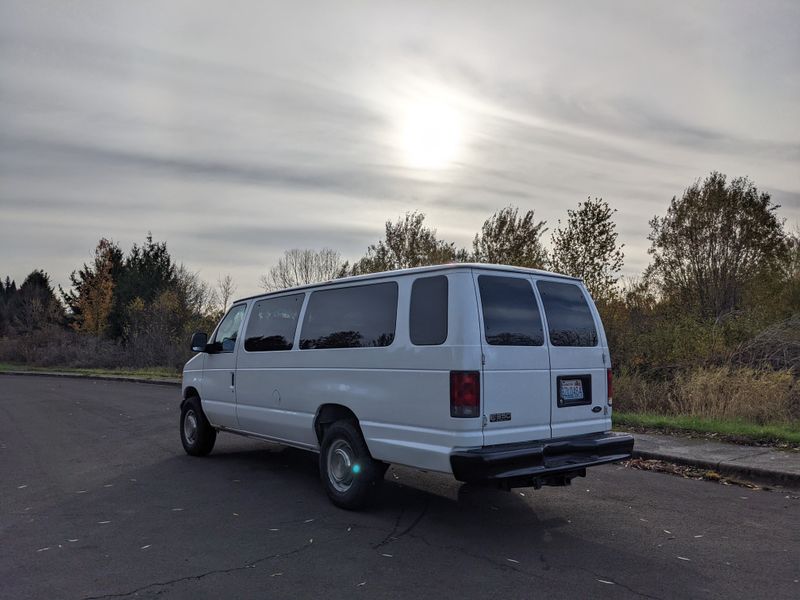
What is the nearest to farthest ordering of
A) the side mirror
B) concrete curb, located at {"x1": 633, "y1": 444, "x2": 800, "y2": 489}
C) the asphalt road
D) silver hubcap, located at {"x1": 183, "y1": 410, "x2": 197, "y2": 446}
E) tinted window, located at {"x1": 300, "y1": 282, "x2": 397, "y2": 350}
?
the asphalt road → tinted window, located at {"x1": 300, "y1": 282, "x2": 397, "y2": 350} → concrete curb, located at {"x1": 633, "y1": 444, "x2": 800, "y2": 489} → the side mirror → silver hubcap, located at {"x1": 183, "y1": 410, "x2": 197, "y2": 446}

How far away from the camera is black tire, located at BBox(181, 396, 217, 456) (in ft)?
30.7

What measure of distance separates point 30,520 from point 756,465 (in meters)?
7.69

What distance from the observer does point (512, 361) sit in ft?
19.0

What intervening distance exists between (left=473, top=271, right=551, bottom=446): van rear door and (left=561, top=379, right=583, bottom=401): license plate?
0.24 metres

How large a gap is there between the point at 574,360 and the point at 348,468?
2.35 m

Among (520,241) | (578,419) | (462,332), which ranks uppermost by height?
(520,241)

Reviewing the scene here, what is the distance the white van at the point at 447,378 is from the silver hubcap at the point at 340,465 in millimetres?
13

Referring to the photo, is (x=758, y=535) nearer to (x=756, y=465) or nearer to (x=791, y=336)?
(x=756, y=465)

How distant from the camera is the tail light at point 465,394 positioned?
17.8 ft

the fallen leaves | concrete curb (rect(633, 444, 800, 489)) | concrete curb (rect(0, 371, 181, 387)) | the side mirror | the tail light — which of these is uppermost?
the side mirror

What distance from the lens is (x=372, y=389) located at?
6.25m

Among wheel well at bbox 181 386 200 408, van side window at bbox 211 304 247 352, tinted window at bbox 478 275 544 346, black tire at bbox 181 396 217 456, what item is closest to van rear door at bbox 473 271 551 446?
tinted window at bbox 478 275 544 346

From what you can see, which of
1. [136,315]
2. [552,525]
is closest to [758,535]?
[552,525]

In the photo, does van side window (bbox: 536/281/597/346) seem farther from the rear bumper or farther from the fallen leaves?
the fallen leaves
